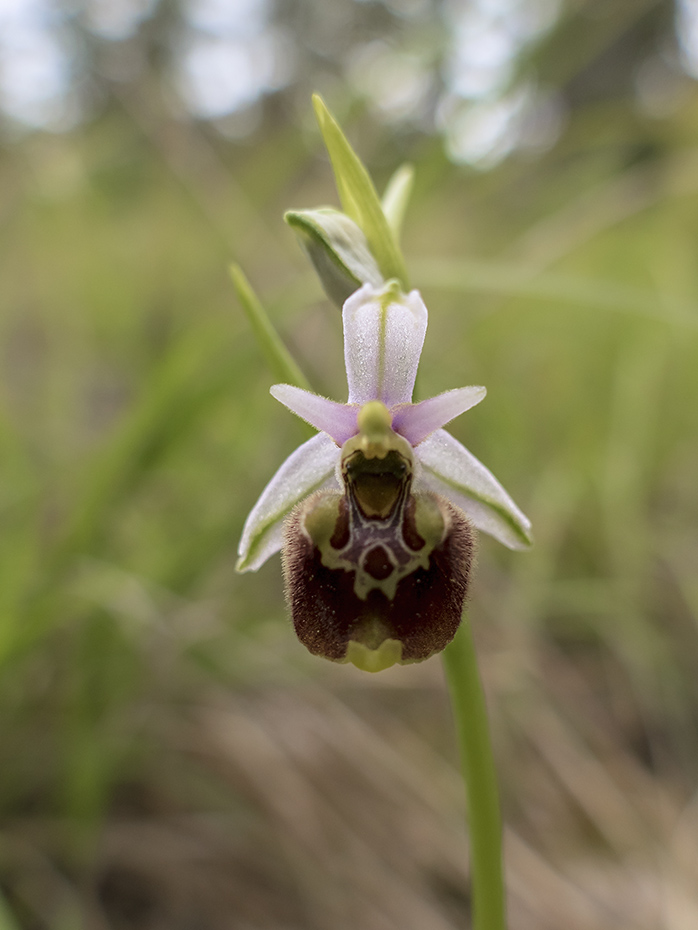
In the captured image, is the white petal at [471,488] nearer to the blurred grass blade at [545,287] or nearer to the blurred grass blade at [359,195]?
the blurred grass blade at [359,195]

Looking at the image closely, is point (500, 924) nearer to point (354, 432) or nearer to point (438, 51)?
point (354, 432)

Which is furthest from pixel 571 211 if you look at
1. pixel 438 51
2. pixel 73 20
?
pixel 73 20

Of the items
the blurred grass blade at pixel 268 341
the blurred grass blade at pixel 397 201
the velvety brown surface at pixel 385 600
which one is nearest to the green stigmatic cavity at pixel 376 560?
the velvety brown surface at pixel 385 600

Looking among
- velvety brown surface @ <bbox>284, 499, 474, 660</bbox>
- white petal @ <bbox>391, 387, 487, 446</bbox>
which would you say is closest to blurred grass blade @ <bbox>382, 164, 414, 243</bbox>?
white petal @ <bbox>391, 387, 487, 446</bbox>

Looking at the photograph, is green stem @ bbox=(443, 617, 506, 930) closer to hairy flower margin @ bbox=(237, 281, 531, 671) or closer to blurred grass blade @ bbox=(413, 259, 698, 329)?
hairy flower margin @ bbox=(237, 281, 531, 671)

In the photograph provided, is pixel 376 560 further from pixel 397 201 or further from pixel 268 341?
pixel 397 201

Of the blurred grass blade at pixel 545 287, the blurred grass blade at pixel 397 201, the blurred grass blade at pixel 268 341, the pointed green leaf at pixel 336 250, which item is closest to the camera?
the pointed green leaf at pixel 336 250
